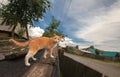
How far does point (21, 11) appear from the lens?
1537 inches

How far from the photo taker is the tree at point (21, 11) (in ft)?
125

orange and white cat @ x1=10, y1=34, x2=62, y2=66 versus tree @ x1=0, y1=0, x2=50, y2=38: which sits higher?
tree @ x1=0, y1=0, x2=50, y2=38

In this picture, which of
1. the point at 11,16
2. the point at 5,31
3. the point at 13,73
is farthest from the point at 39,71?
the point at 5,31

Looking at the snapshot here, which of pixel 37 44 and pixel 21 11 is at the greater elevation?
pixel 21 11

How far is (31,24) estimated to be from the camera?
4009cm

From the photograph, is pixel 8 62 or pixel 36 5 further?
pixel 36 5

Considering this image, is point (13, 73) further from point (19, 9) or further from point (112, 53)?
point (112, 53)

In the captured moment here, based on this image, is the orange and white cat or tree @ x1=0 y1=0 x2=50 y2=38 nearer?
the orange and white cat

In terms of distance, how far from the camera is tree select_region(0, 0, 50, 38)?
38.2 meters

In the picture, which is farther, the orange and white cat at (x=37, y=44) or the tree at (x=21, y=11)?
the tree at (x=21, y=11)

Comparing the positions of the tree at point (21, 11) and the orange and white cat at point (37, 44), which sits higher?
the tree at point (21, 11)

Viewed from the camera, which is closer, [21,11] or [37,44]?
[37,44]

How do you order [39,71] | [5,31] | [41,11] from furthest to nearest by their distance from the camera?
[5,31] < [41,11] < [39,71]

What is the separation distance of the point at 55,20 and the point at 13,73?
50504 mm
